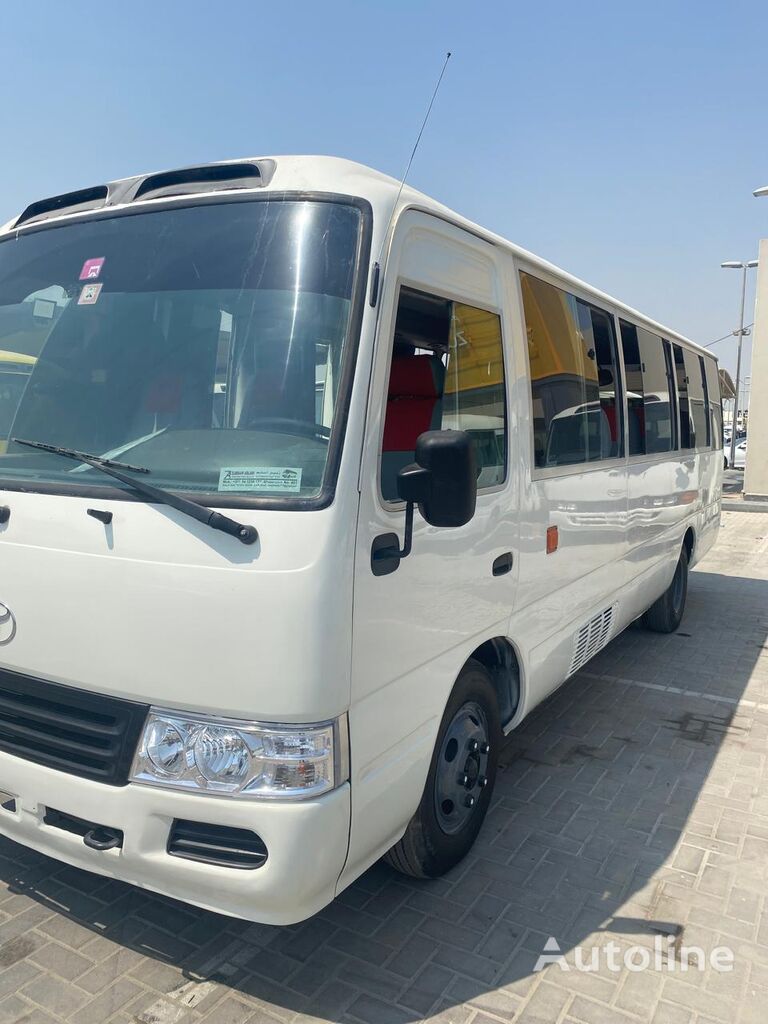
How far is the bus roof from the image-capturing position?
2.58 m

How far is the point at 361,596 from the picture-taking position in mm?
2404

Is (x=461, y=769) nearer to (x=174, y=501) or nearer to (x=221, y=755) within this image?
(x=221, y=755)

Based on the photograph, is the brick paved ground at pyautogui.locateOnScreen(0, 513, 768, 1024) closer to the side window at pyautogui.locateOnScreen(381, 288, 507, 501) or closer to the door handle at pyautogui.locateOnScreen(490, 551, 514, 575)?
the door handle at pyautogui.locateOnScreen(490, 551, 514, 575)

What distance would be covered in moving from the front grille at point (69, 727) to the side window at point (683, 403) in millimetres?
5937

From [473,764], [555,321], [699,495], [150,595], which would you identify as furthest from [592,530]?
[699,495]

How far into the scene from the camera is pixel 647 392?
600 centimetres

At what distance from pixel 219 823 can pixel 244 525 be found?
2.83 ft

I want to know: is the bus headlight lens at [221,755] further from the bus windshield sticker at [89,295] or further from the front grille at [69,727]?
the bus windshield sticker at [89,295]

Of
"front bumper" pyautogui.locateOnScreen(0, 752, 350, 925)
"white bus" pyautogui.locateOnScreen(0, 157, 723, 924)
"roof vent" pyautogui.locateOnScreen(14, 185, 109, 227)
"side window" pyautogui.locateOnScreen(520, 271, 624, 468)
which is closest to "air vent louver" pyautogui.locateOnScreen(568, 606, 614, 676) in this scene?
"side window" pyautogui.locateOnScreen(520, 271, 624, 468)

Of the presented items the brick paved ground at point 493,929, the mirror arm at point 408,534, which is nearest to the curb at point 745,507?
the brick paved ground at point 493,929

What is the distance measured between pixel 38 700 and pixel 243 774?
2.67 ft

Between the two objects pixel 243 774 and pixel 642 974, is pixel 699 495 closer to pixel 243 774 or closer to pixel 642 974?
pixel 642 974

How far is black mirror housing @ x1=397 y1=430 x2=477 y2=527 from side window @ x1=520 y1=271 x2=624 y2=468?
1386 mm

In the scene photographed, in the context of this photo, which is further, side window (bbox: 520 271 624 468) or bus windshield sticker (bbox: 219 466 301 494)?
side window (bbox: 520 271 624 468)
